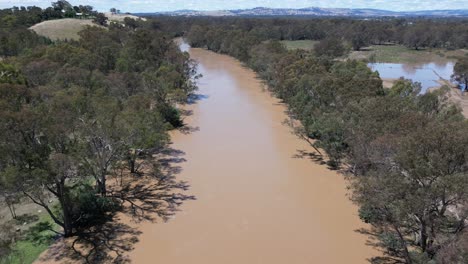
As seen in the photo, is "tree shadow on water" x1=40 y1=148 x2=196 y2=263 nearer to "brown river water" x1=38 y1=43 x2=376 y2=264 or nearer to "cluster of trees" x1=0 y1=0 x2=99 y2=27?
"brown river water" x1=38 y1=43 x2=376 y2=264

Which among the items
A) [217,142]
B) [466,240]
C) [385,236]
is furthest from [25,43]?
[466,240]

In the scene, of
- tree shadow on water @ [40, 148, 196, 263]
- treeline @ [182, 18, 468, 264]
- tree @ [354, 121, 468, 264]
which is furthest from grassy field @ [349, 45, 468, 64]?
tree @ [354, 121, 468, 264]

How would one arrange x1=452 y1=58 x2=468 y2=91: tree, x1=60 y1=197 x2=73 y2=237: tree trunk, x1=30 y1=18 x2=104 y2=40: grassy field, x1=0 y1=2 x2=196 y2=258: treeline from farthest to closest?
x1=30 y1=18 x2=104 y2=40: grassy field
x1=452 y1=58 x2=468 y2=91: tree
x1=60 y1=197 x2=73 y2=237: tree trunk
x1=0 y1=2 x2=196 y2=258: treeline

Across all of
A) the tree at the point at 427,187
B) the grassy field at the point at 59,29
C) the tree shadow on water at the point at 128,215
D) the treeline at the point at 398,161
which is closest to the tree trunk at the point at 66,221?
the tree shadow on water at the point at 128,215

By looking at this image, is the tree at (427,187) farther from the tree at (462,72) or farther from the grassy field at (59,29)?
the grassy field at (59,29)

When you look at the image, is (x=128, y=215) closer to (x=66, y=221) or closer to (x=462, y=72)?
(x=66, y=221)

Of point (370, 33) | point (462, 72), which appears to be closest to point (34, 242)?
point (462, 72)
